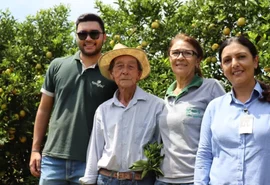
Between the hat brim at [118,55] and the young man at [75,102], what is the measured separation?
141 millimetres

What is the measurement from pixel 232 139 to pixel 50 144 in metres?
1.72

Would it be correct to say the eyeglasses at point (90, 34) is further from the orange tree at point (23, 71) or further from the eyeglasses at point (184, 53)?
the orange tree at point (23, 71)

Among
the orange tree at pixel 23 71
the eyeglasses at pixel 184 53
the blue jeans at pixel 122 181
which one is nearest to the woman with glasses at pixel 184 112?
the eyeglasses at pixel 184 53

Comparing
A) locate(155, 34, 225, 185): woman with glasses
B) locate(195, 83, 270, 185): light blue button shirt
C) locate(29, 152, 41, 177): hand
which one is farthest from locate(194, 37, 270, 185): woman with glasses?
locate(29, 152, 41, 177): hand

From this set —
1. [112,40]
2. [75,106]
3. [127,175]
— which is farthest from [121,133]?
[112,40]

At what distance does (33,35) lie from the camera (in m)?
6.79

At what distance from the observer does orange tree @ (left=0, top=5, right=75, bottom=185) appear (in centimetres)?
611

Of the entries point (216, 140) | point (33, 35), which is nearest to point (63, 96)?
point (216, 140)

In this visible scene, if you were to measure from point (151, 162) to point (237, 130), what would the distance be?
0.76 metres

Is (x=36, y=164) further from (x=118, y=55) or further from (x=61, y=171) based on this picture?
(x=118, y=55)

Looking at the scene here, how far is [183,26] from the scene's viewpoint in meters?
5.62

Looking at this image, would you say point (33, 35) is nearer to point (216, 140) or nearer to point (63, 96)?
point (63, 96)

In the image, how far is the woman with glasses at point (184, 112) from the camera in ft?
11.6

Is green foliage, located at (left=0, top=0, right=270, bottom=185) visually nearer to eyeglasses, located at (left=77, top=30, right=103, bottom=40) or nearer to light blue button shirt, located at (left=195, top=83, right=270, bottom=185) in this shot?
eyeglasses, located at (left=77, top=30, right=103, bottom=40)
